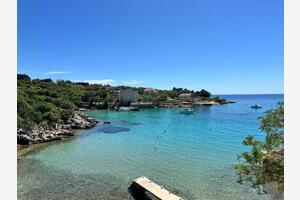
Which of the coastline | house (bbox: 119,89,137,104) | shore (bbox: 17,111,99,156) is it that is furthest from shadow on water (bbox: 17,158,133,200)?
house (bbox: 119,89,137,104)

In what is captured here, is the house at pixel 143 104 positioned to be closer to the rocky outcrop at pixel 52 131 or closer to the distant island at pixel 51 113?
the distant island at pixel 51 113

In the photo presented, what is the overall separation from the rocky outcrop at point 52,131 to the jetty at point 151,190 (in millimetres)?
15324

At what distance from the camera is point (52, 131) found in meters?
30.9

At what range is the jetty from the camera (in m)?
12.6

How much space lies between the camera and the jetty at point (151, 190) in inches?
497

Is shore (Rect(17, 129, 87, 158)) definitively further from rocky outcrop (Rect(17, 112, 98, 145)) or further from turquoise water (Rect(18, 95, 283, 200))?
turquoise water (Rect(18, 95, 283, 200))

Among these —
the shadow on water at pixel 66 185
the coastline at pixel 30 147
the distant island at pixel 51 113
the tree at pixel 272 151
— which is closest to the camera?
the tree at pixel 272 151

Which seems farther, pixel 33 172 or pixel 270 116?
pixel 33 172

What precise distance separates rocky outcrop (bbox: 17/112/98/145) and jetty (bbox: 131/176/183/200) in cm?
1532

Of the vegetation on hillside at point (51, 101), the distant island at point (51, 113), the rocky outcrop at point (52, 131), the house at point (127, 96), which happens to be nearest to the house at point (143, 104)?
the distant island at point (51, 113)
